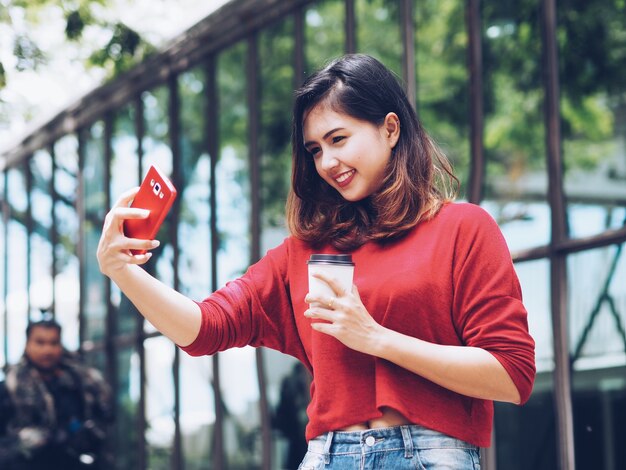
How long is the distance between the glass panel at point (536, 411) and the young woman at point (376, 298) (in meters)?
3.59

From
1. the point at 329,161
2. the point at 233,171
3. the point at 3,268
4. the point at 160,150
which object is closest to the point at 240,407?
the point at 233,171

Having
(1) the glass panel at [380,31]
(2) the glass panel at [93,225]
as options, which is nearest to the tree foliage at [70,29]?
(1) the glass panel at [380,31]

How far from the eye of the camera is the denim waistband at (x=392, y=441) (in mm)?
2578

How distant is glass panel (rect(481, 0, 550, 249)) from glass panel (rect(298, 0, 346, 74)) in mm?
1722

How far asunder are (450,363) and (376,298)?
260 mm

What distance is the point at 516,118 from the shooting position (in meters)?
6.58

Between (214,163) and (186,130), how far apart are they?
69cm

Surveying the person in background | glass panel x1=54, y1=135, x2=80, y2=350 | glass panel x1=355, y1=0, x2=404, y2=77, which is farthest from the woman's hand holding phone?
glass panel x1=54, y1=135, x2=80, y2=350

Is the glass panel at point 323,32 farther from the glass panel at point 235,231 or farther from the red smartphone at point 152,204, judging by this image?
the red smartphone at point 152,204

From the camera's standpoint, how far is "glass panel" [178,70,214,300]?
10109 mm

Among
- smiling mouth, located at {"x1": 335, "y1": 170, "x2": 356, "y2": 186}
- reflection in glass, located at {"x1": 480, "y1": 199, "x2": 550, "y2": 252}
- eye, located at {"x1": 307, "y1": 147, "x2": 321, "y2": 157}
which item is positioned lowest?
smiling mouth, located at {"x1": 335, "y1": 170, "x2": 356, "y2": 186}

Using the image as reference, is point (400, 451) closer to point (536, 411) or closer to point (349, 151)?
point (349, 151)

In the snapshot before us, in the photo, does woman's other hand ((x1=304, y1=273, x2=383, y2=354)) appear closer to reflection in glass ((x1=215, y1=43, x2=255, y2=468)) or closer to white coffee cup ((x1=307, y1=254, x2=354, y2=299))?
white coffee cup ((x1=307, y1=254, x2=354, y2=299))

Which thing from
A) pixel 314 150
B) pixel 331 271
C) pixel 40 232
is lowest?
pixel 331 271
